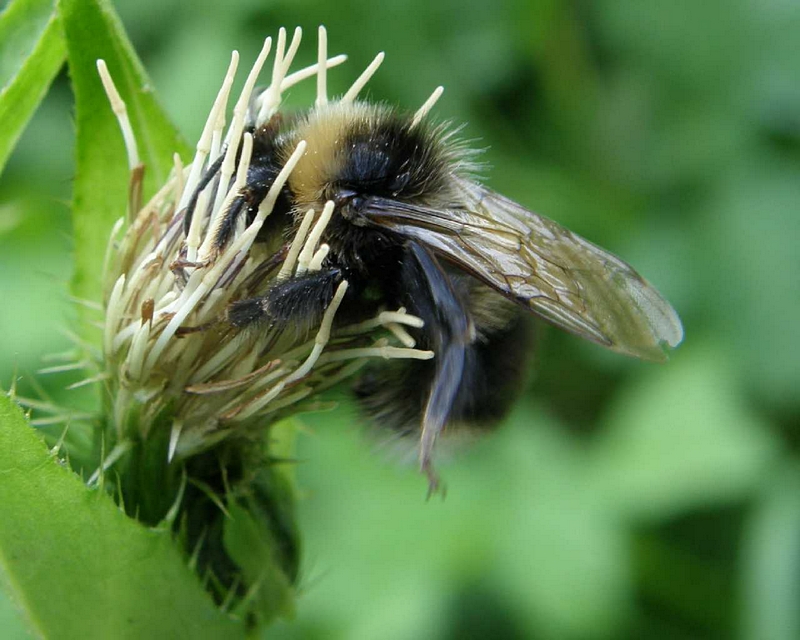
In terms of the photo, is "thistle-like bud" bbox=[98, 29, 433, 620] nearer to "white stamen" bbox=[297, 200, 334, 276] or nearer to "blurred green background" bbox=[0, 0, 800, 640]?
"white stamen" bbox=[297, 200, 334, 276]

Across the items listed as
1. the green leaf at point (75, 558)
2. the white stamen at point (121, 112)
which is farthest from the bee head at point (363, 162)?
the green leaf at point (75, 558)

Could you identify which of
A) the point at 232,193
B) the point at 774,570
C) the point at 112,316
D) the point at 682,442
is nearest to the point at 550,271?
the point at 232,193

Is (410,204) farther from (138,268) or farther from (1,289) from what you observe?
(1,289)

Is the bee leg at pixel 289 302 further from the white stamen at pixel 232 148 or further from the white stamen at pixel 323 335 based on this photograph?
the white stamen at pixel 232 148

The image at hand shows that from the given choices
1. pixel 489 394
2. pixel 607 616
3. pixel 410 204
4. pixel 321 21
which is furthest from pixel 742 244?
pixel 410 204

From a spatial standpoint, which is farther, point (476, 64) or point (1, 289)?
point (476, 64)

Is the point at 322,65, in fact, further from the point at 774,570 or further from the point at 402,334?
the point at 774,570

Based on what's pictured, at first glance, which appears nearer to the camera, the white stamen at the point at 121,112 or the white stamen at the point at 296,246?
the white stamen at the point at 296,246

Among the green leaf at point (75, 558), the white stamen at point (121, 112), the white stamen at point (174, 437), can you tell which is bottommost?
the green leaf at point (75, 558)
